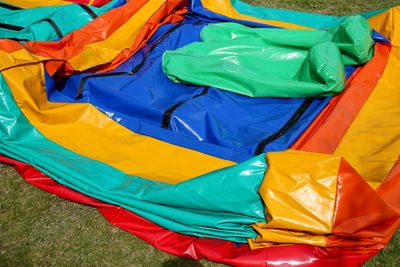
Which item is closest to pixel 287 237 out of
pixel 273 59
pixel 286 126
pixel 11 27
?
pixel 286 126

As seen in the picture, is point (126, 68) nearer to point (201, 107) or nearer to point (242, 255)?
point (201, 107)

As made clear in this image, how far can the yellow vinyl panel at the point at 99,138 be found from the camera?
9.05 ft

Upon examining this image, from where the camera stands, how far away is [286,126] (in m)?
3.06

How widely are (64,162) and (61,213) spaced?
12.6 inches

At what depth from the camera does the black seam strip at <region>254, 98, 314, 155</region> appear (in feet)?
9.30

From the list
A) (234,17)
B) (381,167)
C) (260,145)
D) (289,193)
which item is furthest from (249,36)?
(289,193)

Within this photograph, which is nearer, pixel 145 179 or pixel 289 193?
pixel 289 193

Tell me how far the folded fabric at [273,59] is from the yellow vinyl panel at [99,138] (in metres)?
0.78

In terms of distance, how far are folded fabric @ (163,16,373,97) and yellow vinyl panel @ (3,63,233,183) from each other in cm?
78

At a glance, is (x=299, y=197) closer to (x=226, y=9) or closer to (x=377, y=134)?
(x=377, y=134)

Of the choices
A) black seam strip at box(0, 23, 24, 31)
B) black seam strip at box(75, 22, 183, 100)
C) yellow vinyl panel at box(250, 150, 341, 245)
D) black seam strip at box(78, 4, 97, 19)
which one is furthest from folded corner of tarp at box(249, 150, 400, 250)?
black seam strip at box(0, 23, 24, 31)

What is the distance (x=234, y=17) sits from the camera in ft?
14.4

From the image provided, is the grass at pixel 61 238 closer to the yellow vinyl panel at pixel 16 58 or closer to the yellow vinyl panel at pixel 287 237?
the yellow vinyl panel at pixel 287 237

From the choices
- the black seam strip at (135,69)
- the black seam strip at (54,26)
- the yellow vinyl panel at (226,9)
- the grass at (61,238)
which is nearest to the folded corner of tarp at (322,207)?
the grass at (61,238)
